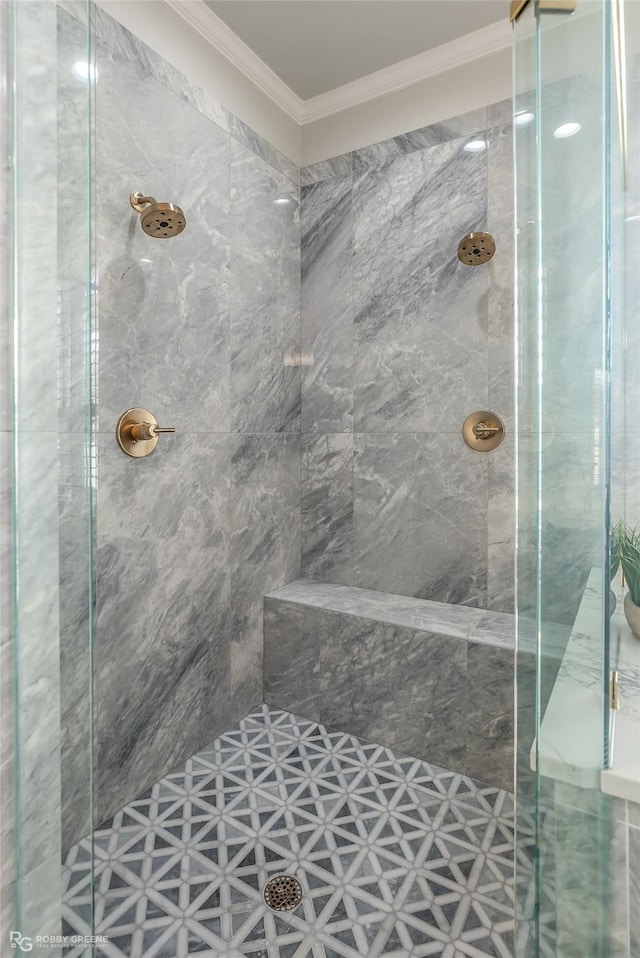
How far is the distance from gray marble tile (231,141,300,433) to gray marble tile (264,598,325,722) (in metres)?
0.74

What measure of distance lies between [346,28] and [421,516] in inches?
69.8

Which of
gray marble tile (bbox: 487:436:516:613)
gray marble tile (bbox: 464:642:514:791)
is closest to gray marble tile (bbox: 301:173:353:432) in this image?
gray marble tile (bbox: 487:436:516:613)

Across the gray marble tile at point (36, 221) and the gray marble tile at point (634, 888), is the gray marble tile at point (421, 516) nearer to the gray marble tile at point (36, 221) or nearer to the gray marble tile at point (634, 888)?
the gray marble tile at point (634, 888)

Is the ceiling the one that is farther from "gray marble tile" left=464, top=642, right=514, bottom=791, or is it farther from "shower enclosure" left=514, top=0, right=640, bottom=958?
"gray marble tile" left=464, top=642, right=514, bottom=791

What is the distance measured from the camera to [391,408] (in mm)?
2102

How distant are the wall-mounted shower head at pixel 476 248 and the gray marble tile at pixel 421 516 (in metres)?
0.64

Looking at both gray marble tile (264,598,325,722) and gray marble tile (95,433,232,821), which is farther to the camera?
gray marble tile (264,598,325,722)

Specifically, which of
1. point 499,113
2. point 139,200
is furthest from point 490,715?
point 499,113

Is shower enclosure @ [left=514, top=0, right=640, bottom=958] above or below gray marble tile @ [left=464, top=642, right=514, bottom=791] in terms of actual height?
above

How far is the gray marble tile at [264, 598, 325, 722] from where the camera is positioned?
194 cm

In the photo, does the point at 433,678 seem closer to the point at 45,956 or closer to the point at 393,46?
the point at 45,956

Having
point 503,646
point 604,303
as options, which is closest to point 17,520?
point 604,303

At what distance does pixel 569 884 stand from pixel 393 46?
7.95ft

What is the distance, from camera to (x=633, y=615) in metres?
1.13
